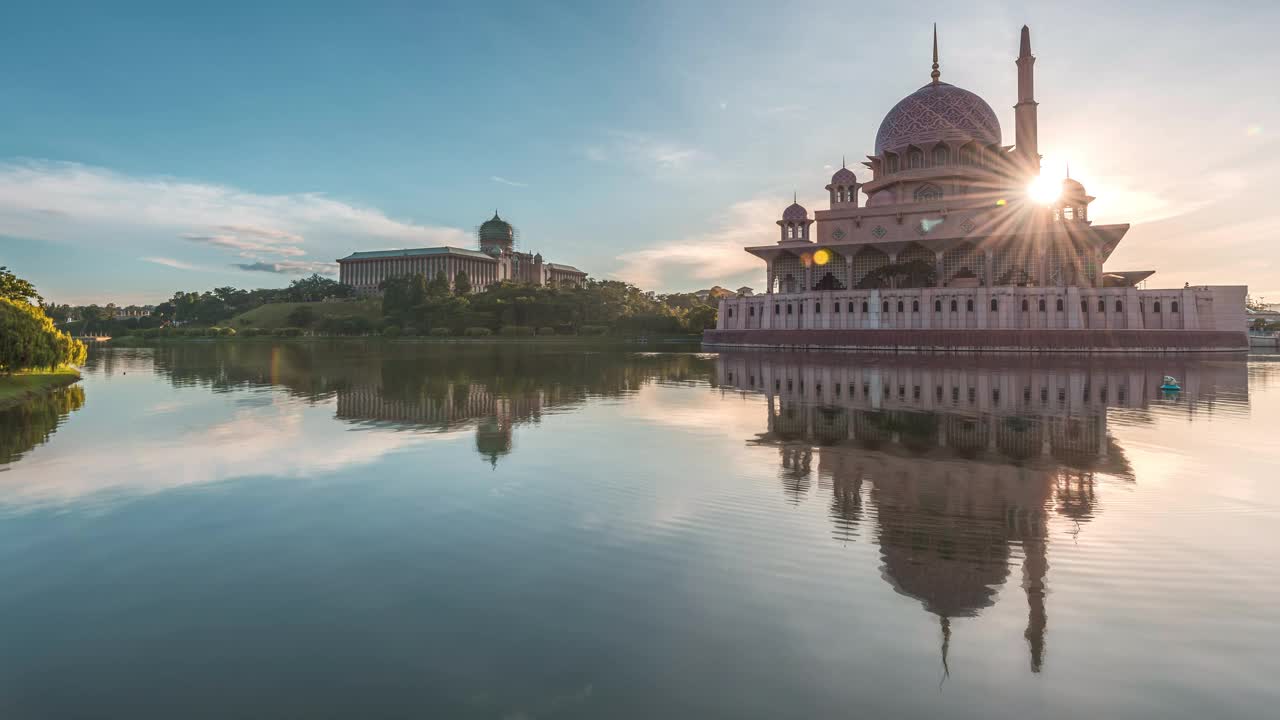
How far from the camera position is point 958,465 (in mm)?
11508

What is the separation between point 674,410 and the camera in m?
19.5

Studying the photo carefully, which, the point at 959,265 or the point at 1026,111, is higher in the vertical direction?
the point at 1026,111

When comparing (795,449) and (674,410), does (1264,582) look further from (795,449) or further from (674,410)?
(674,410)

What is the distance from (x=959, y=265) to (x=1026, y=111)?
13.8 m

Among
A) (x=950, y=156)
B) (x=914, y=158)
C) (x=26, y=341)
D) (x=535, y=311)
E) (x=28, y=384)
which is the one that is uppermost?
(x=914, y=158)

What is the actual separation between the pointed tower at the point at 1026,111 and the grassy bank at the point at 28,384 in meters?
67.0

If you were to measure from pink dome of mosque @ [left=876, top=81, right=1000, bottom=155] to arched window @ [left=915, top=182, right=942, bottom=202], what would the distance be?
4.15 m

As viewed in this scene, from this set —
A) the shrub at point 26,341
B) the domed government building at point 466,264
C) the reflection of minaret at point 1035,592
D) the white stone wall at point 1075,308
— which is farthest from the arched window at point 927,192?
the domed government building at point 466,264

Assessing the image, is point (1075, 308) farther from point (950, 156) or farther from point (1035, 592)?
point (1035, 592)

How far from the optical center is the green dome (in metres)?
166

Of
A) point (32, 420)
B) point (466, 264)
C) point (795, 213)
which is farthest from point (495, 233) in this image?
point (32, 420)

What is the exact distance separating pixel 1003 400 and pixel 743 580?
57.2 feet

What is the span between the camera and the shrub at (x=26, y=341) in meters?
24.6

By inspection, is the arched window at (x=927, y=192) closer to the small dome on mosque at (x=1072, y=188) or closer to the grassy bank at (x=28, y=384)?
the small dome on mosque at (x=1072, y=188)
